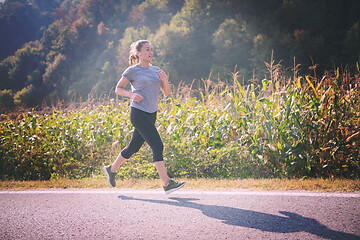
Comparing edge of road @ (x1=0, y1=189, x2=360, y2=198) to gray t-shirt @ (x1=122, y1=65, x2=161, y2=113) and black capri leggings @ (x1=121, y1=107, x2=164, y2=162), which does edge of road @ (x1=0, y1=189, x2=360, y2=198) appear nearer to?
black capri leggings @ (x1=121, y1=107, x2=164, y2=162)

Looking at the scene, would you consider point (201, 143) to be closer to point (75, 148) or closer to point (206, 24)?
point (75, 148)

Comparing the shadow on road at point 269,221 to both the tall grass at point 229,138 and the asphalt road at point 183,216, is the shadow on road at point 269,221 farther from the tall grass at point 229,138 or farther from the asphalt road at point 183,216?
the tall grass at point 229,138

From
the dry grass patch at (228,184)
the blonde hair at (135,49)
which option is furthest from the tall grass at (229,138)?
the blonde hair at (135,49)

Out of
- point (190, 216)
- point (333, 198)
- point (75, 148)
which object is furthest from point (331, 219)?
point (75, 148)

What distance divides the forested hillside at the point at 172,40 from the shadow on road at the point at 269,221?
35.8ft

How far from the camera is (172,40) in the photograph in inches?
1040

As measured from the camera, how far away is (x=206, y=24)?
2786 centimetres

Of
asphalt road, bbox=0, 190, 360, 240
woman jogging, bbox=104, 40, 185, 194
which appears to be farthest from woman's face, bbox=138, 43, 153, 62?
asphalt road, bbox=0, 190, 360, 240

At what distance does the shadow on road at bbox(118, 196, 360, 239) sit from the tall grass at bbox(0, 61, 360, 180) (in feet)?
5.55

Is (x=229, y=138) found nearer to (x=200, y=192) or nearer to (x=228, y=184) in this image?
(x=228, y=184)

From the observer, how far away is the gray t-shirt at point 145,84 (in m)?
4.07

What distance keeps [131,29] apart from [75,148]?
2747cm

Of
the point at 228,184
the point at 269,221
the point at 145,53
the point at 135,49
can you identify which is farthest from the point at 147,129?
the point at 269,221

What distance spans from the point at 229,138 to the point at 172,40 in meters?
21.9
